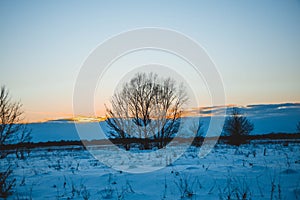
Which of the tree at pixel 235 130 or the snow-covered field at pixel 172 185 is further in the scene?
the tree at pixel 235 130

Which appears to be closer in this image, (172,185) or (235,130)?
(172,185)

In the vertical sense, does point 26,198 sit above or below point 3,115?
below

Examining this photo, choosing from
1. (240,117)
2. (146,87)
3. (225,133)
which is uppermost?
(146,87)

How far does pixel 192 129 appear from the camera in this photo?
27.2 m

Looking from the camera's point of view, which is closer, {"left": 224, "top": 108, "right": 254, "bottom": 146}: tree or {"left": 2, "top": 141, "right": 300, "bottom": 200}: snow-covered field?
{"left": 2, "top": 141, "right": 300, "bottom": 200}: snow-covered field

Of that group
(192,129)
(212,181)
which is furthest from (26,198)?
(192,129)

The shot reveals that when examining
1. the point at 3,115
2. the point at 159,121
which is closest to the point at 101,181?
the point at 3,115

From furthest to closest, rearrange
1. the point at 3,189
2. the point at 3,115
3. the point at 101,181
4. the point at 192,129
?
1. the point at 192,129
2. the point at 3,115
3. the point at 101,181
4. the point at 3,189

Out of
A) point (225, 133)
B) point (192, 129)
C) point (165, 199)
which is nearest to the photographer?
point (165, 199)

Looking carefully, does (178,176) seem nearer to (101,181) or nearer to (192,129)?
(101,181)

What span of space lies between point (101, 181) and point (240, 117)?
26.7 metres

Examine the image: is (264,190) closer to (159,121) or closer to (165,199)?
(165,199)

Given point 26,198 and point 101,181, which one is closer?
point 26,198

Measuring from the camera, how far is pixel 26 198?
4234 millimetres
